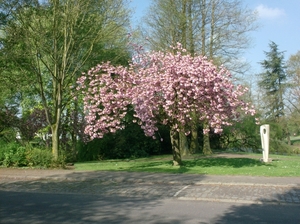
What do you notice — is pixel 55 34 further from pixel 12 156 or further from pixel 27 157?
pixel 12 156

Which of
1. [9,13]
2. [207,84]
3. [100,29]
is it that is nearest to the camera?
[207,84]

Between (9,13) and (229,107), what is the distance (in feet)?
36.5

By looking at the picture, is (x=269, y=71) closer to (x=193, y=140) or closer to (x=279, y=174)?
(x=193, y=140)

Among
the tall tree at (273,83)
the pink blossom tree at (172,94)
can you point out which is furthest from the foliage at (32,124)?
the tall tree at (273,83)

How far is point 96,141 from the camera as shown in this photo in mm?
27906

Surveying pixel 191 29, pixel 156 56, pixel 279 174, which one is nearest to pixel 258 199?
pixel 279 174

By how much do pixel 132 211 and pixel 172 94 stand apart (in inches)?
280

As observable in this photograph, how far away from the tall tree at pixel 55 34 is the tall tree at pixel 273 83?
1391 inches

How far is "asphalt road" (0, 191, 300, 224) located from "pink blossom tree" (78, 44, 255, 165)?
552 centimetres

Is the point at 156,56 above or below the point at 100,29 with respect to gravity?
below

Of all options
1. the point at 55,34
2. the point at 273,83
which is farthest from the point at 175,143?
the point at 273,83

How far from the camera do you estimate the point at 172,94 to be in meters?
15.2

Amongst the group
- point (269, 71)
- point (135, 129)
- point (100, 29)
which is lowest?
point (135, 129)

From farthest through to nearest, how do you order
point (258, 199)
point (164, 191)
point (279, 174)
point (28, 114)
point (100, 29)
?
point (28, 114), point (100, 29), point (279, 174), point (164, 191), point (258, 199)
